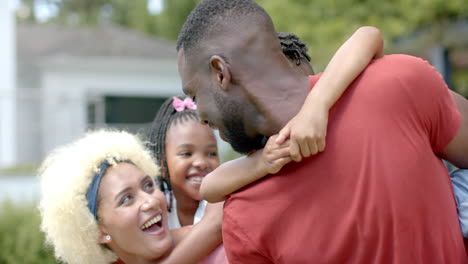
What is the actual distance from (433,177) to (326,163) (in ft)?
1.08

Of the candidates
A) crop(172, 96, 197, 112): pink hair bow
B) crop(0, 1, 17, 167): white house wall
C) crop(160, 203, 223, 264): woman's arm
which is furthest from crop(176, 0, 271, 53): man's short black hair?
crop(0, 1, 17, 167): white house wall

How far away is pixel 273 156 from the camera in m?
1.86

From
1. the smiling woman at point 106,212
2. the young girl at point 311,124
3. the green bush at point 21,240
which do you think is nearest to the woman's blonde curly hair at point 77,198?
the smiling woman at point 106,212

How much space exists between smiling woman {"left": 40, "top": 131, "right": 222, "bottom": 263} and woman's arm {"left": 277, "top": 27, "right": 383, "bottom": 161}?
1.07 meters

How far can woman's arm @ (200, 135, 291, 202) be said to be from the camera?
6.09 feet

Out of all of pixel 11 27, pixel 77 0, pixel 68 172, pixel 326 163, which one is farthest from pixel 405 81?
pixel 77 0

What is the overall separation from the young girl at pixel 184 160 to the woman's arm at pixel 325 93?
5.03 feet

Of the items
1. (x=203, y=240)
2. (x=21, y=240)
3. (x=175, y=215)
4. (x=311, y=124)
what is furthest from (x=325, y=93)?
(x=21, y=240)

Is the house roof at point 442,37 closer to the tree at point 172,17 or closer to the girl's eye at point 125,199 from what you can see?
the girl's eye at point 125,199

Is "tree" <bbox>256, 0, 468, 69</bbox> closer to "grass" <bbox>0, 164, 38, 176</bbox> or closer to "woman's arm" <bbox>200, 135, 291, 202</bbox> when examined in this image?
Answer: "grass" <bbox>0, 164, 38, 176</bbox>

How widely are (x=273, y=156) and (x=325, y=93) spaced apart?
246 mm

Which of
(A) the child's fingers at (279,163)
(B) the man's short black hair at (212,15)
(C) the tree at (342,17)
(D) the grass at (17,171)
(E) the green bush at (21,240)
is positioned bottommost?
(D) the grass at (17,171)

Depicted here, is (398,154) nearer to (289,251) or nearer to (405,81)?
(405,81)

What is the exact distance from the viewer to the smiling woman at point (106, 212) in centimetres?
287
